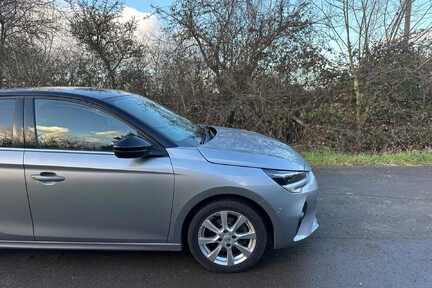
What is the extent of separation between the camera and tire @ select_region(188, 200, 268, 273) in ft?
10.7

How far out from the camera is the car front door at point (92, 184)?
3234 mm

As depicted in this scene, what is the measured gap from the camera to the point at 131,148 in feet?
10.3

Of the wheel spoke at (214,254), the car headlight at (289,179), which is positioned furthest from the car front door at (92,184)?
the car headlight at (289,179)

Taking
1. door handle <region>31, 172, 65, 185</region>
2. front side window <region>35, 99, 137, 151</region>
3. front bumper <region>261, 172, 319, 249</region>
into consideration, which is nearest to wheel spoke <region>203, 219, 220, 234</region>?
front bumper <region>261, 172, 319, 249</region>

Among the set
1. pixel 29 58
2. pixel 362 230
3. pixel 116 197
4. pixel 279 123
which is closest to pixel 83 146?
pixel 116 197

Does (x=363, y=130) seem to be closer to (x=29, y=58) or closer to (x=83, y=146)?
(x=83, y=146)

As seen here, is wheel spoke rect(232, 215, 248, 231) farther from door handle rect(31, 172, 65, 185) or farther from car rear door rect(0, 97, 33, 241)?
car rear door rect(0, 97, 33, 241)

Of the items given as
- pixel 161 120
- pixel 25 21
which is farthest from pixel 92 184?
pixel 25 21

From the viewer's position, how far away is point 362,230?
164 inches

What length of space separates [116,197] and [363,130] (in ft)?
23.6

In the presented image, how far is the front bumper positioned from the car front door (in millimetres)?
913

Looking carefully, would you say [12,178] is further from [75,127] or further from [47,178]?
[75,127]

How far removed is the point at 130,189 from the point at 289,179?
54.1 inches

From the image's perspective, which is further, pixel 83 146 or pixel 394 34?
pixel 394 34
